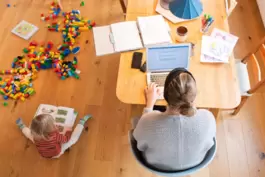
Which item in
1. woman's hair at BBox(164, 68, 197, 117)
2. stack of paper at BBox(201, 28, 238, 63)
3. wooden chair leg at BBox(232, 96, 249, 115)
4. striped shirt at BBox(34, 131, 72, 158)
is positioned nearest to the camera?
woman's hair at BBox(164, 68, 197, 117)

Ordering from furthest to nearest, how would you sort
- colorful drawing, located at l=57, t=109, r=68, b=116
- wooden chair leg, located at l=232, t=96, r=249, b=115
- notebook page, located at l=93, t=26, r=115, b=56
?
1. colorful drawing, located at l=57, t=109, r=68, b=116
2. wooden chair leg, located at l=232, t=96, r=249, b=115
3. notebook page, located at l=93, t=26, r=115, b=56

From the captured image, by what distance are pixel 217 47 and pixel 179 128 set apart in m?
0.73

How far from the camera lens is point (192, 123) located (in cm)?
119

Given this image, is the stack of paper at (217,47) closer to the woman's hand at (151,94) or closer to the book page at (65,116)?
the woman's hand at (151,94)

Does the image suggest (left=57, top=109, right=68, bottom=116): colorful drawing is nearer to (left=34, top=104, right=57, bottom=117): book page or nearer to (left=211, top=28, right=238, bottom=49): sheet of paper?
(left=34, top=104, right=57, bottom=117): book page

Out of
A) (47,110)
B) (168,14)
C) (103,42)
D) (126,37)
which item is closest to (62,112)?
(47,110)

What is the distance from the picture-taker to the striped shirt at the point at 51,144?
1880 millimetres

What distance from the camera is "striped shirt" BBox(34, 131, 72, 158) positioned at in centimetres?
188

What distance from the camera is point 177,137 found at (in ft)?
3.92

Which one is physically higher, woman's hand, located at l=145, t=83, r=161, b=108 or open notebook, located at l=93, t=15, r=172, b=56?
open notebook, located at l=93, t=15, r=172, b=56

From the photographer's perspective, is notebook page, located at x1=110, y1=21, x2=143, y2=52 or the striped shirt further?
the striped shirt

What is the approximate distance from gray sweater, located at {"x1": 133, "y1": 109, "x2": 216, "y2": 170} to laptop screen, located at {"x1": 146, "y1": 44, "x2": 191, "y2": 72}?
39 cm

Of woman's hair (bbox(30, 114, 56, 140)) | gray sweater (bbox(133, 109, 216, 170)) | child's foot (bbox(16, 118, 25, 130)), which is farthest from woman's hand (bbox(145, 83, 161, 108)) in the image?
child's foot (bbox(16, 118, 25, 130))

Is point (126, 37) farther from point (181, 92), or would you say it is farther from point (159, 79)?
point (181, 92)
